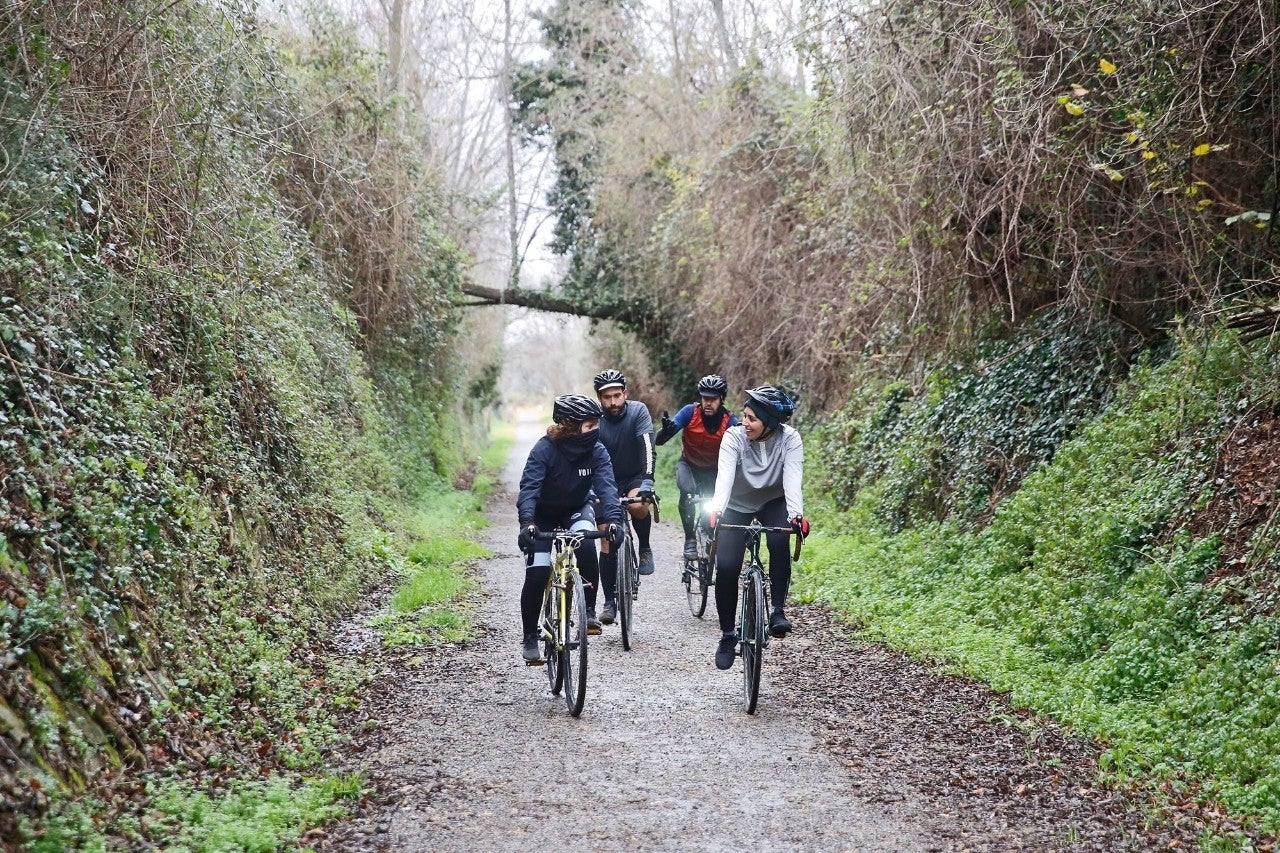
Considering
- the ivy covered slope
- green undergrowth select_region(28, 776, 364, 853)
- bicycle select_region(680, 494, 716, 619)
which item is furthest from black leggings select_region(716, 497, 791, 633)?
green undergrowth select_region(28, 776, 364, 853)

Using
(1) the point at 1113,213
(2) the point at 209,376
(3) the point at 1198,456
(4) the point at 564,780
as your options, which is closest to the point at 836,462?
(1) the point at 1113,213

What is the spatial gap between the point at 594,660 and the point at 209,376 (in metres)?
3.81

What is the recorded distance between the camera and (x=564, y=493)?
292 inches

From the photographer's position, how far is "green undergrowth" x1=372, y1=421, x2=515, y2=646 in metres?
9.07

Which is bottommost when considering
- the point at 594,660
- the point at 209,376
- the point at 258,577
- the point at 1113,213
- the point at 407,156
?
the point at 594,660

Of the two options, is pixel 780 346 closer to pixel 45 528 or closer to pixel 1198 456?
pixel 1198 456

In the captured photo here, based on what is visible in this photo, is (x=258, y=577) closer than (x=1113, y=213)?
Yes

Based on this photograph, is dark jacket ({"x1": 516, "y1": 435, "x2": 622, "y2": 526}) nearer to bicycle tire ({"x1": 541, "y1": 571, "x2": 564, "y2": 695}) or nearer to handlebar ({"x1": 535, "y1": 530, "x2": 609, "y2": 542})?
handlebar ({"x1": 535, "y1": 530, "x2": 609, "y2": 542})

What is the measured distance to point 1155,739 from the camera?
573cm

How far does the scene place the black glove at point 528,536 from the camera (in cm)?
695

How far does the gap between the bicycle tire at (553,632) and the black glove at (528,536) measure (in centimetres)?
31

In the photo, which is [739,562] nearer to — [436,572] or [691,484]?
[691,484]

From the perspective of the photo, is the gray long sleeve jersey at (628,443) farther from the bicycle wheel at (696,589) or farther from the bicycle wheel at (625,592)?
the bicycle wheel at (696,589)

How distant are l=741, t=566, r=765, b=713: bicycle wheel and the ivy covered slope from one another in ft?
8.90
